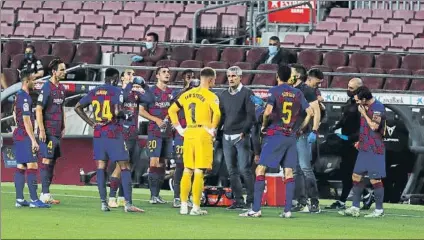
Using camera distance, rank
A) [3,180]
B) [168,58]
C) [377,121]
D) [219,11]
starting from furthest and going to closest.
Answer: [219,11]
[168,58]
[3,180]
[377,121]

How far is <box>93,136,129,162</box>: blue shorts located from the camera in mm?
17672

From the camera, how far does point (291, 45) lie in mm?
29766

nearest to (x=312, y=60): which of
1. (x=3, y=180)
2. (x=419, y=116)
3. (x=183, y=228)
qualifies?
(x=419, y=116)

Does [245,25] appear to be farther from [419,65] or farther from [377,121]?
[377,121]

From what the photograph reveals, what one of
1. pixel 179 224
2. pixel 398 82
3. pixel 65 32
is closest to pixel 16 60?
pixel 65 32

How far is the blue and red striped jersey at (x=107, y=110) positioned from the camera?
17719 millimetres

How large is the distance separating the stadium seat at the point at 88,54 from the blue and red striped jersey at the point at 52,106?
31.4 ft

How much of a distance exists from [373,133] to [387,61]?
912 cm

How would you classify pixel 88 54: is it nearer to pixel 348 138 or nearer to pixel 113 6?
pixel 113 6

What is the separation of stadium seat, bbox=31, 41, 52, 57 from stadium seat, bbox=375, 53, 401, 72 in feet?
23.7

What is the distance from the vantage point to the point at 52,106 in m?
18.9

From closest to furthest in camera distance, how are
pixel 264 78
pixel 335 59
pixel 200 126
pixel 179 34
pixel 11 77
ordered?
pixel 200 126 → pixel 264 78 → pixel 335 59 → pixel 11 77 → pixel 179 34

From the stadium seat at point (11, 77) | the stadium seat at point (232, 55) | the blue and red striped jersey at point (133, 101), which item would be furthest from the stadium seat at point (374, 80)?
the blue and red striped jersey at point (133, 101)

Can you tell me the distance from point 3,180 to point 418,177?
313 inches
